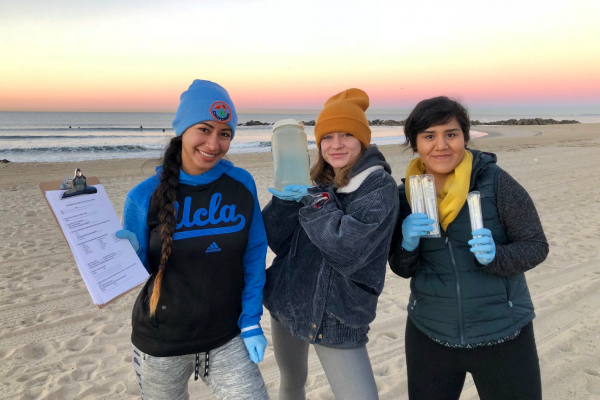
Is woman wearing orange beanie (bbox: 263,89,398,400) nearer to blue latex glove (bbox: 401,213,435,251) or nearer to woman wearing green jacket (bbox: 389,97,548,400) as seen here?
blue latex glove (bbox: 401,213,435,251)

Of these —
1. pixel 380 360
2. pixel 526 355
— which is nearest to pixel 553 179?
pixel 380 360

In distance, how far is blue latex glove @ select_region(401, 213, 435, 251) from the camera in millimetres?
1831

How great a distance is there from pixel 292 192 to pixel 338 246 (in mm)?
414

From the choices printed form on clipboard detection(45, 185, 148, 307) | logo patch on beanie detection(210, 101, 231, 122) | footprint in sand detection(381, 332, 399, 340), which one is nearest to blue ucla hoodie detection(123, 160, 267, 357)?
printed form on clipboard detection(45, 185, 148, 307)

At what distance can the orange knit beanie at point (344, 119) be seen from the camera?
203 cm

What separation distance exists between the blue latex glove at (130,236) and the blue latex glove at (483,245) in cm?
161

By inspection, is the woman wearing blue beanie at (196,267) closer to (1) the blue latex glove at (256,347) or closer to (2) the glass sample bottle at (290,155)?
(1) the blue latex glove at (256,347)

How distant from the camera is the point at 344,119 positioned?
203 cm

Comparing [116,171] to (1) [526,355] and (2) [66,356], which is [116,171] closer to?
(2) [66,356]

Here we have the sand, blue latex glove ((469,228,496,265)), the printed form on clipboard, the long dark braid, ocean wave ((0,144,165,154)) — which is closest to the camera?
the printed form on clipboard

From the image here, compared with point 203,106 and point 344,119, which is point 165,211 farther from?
point 344,119

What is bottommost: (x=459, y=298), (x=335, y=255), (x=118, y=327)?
(x=118, y=327)

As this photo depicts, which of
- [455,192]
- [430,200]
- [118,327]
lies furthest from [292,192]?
[118,327]

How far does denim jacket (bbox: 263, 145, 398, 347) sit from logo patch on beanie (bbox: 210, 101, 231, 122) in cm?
53
